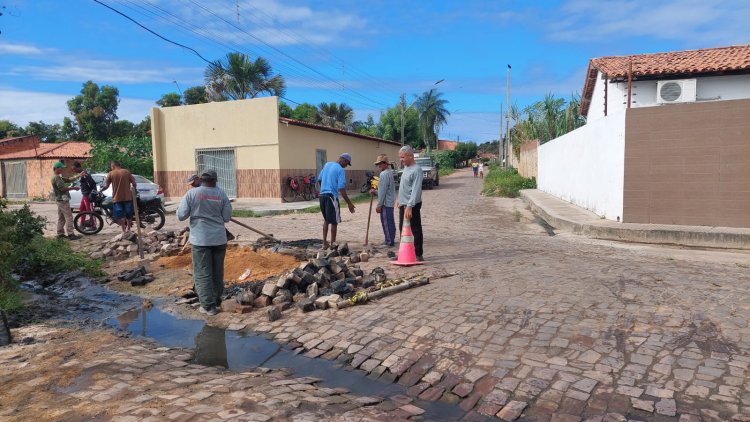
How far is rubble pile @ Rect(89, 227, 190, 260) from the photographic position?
8.74 metres

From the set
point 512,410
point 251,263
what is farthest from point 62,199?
point 512,410

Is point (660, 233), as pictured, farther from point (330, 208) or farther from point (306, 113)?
point (306, 113)

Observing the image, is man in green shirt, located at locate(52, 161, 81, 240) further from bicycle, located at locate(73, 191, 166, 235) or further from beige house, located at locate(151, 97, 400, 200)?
beige house, located at locate(151, 97, 400, 200)

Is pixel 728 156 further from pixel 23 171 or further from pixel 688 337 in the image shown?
pixel 23 171

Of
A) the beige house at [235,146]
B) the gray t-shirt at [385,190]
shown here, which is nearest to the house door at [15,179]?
the beige house at [235,146]

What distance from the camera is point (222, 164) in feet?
68.3

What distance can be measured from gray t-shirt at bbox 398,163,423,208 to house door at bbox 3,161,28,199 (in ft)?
91.6

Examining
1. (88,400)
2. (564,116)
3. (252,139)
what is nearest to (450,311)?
(88,400)

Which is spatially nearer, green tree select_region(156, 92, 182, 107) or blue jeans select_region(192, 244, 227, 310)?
blue jeans select_region(192, 244, 227, 310)

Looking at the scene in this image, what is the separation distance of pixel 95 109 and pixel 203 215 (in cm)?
4435

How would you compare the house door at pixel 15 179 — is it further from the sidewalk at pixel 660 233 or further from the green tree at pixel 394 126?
the green tree at pixel 394 126

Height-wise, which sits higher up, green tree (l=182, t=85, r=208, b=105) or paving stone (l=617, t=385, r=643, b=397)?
green tree (l=182, t=85, r=208, b=105)

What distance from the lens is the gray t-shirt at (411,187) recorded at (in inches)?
277

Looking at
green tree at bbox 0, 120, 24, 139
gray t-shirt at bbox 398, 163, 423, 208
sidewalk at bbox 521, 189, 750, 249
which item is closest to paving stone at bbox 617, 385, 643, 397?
gray t-shirt at bbox 398, 163, 423, 208
